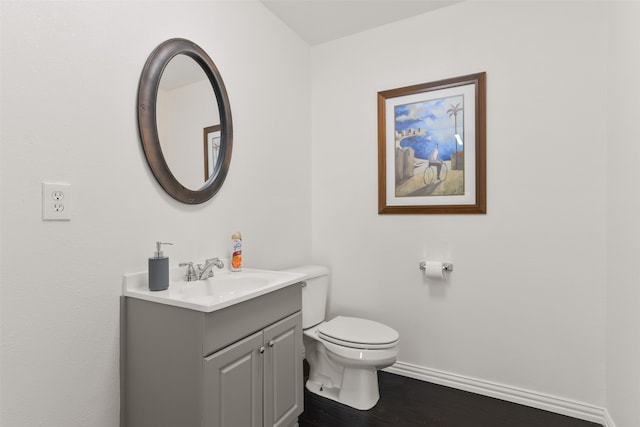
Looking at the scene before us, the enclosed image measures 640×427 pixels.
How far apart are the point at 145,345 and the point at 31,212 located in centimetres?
61

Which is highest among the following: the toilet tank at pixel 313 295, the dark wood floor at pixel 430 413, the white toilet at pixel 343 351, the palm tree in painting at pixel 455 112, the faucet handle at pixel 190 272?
the palm tree in painting at pixel 455 112

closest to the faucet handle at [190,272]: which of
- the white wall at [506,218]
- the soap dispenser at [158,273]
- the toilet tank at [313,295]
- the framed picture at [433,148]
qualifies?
the soap dispenser at [158,273]

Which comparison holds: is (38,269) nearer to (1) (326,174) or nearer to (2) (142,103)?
(2) (142,103)

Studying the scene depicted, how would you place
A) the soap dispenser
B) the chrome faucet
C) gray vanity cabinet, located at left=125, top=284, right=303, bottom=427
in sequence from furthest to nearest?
the chrome faucet
the soap dispenser
gray vanity cabinet, located at left=125, top=284, right=303, bottom=427

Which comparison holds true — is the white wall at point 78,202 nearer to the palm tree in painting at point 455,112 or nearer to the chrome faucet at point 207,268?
the chrome faucet at point 207,268

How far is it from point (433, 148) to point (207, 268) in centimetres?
156

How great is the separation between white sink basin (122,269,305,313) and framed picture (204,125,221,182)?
0.52m

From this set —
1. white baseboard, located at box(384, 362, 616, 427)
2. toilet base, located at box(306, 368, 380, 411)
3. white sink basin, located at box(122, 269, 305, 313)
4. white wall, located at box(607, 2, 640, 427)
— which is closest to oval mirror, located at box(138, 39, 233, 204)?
white sink basin, located at box(122, 269, 305, 313)

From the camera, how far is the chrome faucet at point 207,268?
158 centimetres

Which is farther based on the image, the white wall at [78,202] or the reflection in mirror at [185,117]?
the reflection in mirror at [185,117]

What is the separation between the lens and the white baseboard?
1.77 metres

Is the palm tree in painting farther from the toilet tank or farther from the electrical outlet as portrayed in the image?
the electrical outlet

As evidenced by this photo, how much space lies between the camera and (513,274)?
196 cm

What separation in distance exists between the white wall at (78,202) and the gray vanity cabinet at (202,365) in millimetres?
109
